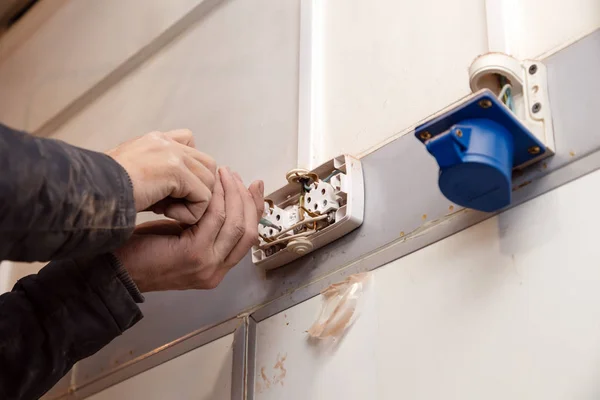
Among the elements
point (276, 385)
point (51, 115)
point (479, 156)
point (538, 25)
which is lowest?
point (276, 385)

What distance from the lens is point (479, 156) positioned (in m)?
0.73

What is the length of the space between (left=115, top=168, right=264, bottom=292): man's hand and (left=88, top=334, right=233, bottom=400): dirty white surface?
0.54ft

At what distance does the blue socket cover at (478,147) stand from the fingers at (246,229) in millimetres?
239

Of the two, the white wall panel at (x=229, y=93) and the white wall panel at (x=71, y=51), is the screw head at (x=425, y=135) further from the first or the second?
the white wall panel at (x=71, y=51)

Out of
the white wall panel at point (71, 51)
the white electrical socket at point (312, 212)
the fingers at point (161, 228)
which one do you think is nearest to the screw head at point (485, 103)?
the white electrical socket at point (312, 212)

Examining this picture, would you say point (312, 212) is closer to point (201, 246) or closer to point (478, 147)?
point (201, 246)

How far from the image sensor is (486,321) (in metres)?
0.76

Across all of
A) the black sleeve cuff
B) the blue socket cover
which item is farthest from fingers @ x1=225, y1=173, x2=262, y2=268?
the blue socket cover

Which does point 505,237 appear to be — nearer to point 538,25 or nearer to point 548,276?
point 548,276

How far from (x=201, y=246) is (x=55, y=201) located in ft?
0.79

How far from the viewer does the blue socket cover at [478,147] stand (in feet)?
2.40

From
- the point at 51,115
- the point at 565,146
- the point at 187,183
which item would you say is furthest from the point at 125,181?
the point at 51,115

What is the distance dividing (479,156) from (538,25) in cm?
24

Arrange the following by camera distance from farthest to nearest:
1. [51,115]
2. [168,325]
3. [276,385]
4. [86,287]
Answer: [51,115], [168,325], [276,385], [86,287]
